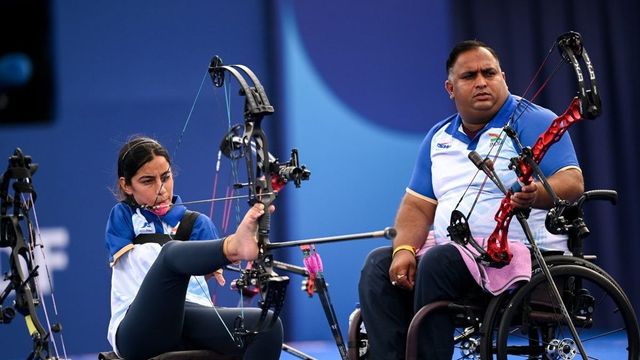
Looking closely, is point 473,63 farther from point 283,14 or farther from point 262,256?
point 283,14

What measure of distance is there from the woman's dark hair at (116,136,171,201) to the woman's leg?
45 cm

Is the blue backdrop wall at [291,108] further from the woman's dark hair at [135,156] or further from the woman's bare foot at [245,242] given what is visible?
the woman's bare foot at [245,242]

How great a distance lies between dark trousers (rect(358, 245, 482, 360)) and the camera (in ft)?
9.32

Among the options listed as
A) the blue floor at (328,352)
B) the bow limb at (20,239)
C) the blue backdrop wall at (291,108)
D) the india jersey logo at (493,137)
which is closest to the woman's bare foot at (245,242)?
the bow limb at (20,239)

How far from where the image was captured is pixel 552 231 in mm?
2750

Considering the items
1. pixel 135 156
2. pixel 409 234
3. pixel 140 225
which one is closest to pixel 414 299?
pixel 409 234

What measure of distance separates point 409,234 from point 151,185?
32.3 inches

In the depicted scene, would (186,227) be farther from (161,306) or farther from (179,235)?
(161,306)

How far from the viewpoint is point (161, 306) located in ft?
8.93

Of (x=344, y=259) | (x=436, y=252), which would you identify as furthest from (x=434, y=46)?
(x=436, y=252)

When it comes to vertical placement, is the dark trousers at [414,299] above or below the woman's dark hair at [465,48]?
below

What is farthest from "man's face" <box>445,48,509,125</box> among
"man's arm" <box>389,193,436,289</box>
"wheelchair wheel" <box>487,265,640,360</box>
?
"wheelchair wheel" <box>487,265,640,360</box>

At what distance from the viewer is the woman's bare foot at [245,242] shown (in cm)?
249

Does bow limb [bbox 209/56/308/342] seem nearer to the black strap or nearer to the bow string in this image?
the black strap
